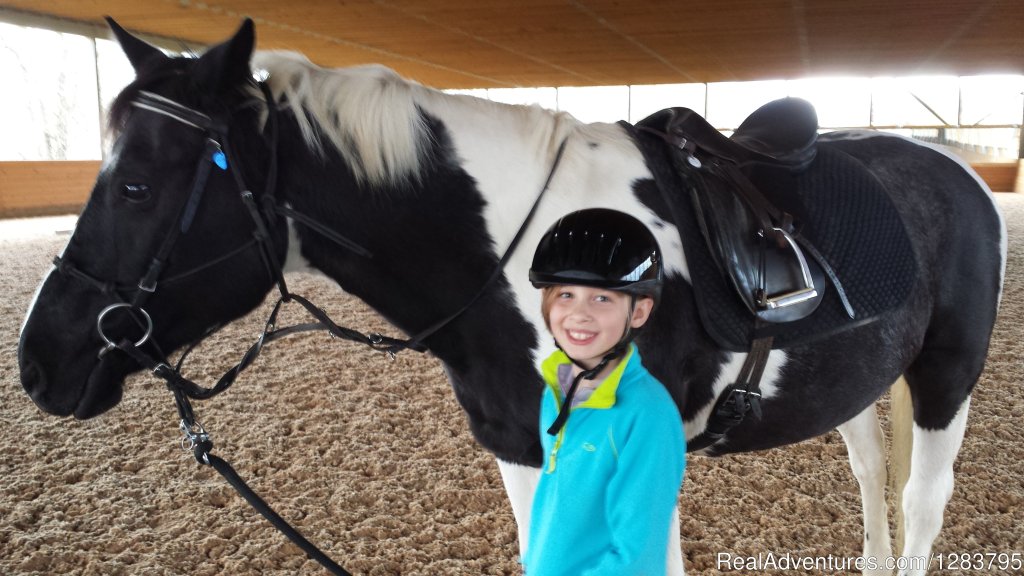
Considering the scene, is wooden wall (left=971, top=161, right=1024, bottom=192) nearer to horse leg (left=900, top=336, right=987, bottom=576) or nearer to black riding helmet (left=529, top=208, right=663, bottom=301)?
horse leg (left=900, top=336, right=987, bottom=576)

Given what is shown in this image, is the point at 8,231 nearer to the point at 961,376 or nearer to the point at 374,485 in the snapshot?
the point at 374,485

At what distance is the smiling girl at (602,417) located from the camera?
888 mm

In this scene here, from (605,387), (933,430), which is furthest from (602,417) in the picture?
(933,430)

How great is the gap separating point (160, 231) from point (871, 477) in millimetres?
2270

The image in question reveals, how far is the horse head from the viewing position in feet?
4.20

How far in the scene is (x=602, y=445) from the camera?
0.92 metres

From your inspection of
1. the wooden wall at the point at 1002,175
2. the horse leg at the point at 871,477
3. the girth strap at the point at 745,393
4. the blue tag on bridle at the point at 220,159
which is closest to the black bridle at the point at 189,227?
the blue tag on bridle at the point at 220,159

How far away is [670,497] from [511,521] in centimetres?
182

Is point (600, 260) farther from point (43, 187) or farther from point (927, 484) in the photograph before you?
point (43, 187)

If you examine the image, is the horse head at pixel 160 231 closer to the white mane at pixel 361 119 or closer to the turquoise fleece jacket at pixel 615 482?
the white mane at pixel 361 119

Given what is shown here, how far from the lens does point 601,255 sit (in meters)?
0.98

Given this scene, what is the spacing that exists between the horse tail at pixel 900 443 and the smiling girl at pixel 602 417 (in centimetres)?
161

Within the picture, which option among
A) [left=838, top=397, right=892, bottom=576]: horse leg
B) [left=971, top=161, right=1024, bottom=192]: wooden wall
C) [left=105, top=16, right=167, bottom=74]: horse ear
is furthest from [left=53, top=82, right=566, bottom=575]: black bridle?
[left=971, top=161, right=1024, bottom=192]: wooden wall

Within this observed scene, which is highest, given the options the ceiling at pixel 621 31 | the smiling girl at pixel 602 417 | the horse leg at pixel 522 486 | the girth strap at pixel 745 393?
the ceiling at pixel 621 31
